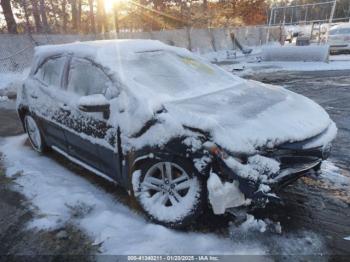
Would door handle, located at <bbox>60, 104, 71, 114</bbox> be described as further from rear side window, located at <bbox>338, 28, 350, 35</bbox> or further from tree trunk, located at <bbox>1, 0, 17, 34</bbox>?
rear side window, located at <bbox>338, 28, 350, 35</bbox>

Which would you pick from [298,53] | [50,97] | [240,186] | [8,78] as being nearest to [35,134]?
[50,97]

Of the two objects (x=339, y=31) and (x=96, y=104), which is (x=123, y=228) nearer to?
(x=96, y=104)

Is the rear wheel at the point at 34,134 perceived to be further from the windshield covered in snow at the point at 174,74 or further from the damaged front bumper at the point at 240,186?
the damaged front bumper at the point at 240,186

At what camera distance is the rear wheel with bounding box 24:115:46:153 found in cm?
511

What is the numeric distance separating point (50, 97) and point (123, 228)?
7.04 ft

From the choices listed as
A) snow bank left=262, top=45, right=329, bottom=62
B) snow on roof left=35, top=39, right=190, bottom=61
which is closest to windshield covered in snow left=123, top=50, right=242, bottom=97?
snow on roof left=35, top=39, right=190, bottom=61

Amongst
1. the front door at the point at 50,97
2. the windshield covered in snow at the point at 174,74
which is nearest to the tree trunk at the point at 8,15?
the front door at the point at 50,97

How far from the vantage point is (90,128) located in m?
3.73

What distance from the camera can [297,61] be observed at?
673 inches

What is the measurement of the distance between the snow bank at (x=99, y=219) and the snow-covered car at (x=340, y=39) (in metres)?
18.0

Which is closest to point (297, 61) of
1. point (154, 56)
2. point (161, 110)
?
point (154, 56)

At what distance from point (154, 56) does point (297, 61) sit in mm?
14563

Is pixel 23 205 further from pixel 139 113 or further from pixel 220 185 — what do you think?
pixel 220 185

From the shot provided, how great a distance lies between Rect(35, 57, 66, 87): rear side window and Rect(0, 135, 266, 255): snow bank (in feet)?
3.92
